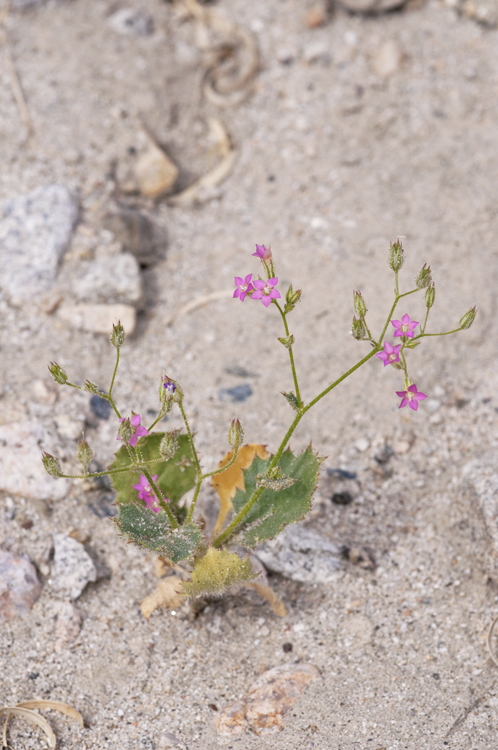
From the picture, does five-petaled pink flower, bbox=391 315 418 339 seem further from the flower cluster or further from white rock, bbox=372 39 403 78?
white rock, bbox=372 39 403 78

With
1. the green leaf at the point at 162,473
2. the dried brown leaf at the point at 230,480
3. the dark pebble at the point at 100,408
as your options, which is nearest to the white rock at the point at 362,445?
the dried brown leaf at the point at 230,480

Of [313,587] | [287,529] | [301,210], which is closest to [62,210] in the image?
[301,210]

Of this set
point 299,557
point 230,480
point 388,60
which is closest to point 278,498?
point 230,480

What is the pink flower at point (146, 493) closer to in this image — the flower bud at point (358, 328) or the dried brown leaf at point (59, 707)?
the dried brown leaf at point (59, 707)

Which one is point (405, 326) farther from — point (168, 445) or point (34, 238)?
point (34, 238)

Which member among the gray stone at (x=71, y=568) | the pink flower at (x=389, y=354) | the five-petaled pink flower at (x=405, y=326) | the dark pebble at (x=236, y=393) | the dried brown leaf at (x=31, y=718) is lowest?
the dried brown leaf at (x=31, y=718)

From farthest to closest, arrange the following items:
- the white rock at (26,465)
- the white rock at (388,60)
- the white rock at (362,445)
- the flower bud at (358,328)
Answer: the white rock at (388,60), the white rock at (362,445), the white rock at (26,465), the flower bud at (358,328)
